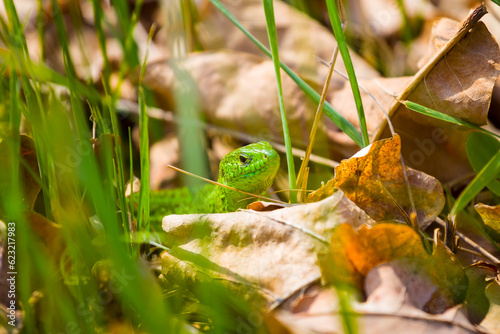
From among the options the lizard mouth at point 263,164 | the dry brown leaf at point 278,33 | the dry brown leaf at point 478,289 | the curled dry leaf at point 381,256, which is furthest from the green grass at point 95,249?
the dry brown leaf at point 278,33

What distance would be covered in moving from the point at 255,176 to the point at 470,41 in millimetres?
1443

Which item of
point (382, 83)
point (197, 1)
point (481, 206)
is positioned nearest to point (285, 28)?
point (197, 1)

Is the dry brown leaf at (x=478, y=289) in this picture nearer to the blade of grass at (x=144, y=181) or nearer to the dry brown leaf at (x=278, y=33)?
the blade of grass at (x=144, y=181)

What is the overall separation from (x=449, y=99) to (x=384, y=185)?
644 mm

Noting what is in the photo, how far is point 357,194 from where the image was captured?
2.02m

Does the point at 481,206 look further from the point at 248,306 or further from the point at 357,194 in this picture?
the point at 248,306

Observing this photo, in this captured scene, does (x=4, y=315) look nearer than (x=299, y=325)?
No

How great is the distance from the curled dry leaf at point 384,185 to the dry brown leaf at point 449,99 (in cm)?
53

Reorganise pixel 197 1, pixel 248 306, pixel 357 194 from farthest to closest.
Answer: pixel 197 1 < pixel 357 194 < pixel 248 306

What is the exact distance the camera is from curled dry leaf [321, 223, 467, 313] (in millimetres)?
1544

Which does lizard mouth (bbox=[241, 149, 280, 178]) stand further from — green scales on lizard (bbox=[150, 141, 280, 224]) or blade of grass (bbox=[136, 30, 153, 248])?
blade of grass (bbox=[136, 30, 153, 248])

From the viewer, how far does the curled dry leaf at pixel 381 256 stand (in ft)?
5.07

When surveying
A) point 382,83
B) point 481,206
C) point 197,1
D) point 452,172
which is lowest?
point 452,172

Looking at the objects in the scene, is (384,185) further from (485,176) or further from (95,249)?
(95,249)
